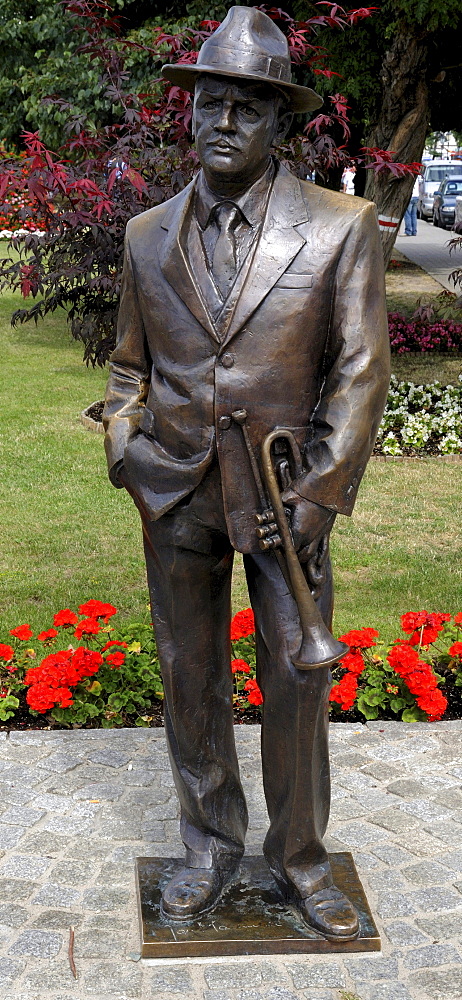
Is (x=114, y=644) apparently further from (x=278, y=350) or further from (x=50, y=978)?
(x=278, y=350)

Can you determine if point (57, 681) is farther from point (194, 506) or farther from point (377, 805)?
point (194, 506)

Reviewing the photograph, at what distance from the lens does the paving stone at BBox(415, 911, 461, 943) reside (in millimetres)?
4125

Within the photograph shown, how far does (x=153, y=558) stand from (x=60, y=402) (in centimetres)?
919

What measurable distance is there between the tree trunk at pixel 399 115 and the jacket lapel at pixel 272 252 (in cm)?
972

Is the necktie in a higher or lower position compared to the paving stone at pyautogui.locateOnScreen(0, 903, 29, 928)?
higher

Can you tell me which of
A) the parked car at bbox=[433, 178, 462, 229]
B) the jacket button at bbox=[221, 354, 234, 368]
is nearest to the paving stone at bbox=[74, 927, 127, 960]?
the jacket button at bbox=[221, 354, 234, 368]

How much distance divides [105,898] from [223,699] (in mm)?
832

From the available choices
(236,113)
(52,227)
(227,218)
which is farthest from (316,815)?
(52,227)

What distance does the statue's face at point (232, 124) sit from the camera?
3465mm

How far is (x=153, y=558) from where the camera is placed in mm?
4051

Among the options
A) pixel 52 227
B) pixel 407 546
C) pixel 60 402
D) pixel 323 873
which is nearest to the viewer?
pixel 323 873

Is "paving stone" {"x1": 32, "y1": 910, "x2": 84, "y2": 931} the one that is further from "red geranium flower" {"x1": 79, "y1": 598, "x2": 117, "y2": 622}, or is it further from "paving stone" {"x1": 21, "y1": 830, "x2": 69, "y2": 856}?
"red geranium flower" {"x1": 79, "y1": 598, "x2": 117, "y2": 622}

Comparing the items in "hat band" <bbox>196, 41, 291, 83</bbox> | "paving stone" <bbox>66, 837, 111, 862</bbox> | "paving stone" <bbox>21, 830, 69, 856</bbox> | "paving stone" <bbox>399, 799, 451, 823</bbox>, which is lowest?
"paving stone" <bbox>21, 830, 69, 856</bbox>

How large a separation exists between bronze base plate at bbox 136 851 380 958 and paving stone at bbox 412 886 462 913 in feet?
0.75
